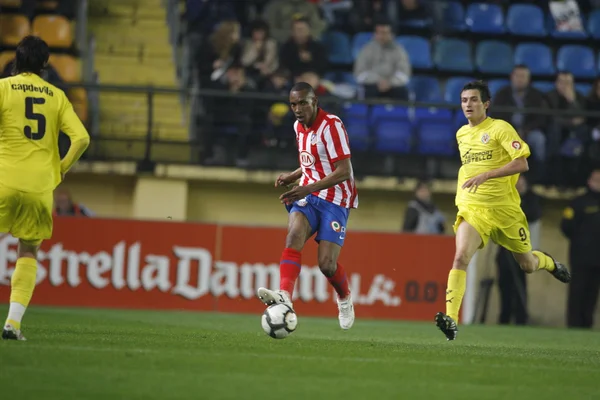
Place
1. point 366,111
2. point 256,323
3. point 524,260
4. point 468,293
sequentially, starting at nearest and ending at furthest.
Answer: point 524,260 < point 256,323 < point 468,293 < point 366,111

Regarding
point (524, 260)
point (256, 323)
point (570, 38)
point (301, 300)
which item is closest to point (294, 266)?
point (524, 260)

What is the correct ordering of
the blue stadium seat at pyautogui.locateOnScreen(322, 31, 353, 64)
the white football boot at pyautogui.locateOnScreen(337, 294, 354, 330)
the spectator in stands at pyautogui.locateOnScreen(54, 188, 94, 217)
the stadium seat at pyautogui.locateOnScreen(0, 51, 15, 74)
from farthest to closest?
the blue stadium seat at pyautogui.locateOnScreen(322, 31, 353, 64), the stadium seat at pyautogui.locateOnScreen(0, 51, 15, 74), the spectator in stands at pyautogui.locateOnScreen(54, 188, 94, 217), the white football boot at pyautogui.locateOnScreen(337, 294, 354, 330)

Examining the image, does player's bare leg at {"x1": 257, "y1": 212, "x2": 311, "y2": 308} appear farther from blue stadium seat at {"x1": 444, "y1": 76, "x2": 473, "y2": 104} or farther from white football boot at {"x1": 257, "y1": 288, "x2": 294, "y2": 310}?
blue stadium seat at {"x1": 444, "y1": 76, "x2": 473, "y2": 104}

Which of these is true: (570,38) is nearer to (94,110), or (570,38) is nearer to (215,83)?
(215,83)

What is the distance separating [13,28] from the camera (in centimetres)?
1830

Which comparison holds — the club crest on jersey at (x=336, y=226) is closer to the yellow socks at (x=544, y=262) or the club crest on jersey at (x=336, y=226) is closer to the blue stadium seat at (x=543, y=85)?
the yellow socks at (x=544, y=262)

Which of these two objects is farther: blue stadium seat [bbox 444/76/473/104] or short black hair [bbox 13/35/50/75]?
blue stadium seat [bbox 444/76/473/104]

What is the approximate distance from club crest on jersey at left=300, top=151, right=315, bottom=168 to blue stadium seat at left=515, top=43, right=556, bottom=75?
11203mm

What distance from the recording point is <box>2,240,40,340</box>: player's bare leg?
314 inches

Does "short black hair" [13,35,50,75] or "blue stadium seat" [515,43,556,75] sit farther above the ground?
"blue stadium seat" [515,43,556,75]

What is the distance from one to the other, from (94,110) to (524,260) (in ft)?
27.1

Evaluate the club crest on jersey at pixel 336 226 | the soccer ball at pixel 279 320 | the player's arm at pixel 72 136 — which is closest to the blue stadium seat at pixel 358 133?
the club crest on jersey at pixel 336 226

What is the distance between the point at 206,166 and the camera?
17.1 m

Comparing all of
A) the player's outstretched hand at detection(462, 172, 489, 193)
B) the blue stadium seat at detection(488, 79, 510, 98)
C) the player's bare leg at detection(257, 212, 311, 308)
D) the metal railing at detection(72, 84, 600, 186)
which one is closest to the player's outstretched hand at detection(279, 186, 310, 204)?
the player's bare leg at detection(257, 212, 311, 308)
